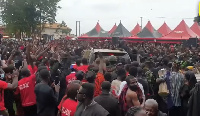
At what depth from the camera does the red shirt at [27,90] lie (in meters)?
7.04

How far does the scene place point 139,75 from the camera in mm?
7539

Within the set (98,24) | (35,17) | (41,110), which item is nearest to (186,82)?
(41,110)

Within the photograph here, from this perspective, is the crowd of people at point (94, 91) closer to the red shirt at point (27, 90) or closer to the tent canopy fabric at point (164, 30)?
the red shirt at point (27, 90)

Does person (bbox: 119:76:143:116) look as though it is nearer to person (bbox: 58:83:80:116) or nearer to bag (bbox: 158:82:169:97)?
person (bbox: 58:83:80:116)

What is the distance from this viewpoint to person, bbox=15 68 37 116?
705 cm

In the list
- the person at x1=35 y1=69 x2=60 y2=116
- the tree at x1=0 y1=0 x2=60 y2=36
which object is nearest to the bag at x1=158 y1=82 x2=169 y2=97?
the person at x1=35 y1=69 x2=60 y2=116

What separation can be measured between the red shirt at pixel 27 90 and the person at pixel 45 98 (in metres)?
0.66

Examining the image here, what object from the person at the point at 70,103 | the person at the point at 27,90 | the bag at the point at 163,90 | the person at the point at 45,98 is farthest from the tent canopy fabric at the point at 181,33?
the person at the point at 70,103

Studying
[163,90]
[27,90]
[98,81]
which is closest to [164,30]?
[163,90]

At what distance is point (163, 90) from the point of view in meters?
7.63

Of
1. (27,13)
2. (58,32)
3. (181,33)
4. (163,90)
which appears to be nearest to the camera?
(163,90)

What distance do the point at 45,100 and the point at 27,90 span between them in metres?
0.89

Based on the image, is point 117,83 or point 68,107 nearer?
point 68,107

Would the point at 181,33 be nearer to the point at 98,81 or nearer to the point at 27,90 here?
the point at 98,81
